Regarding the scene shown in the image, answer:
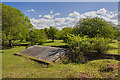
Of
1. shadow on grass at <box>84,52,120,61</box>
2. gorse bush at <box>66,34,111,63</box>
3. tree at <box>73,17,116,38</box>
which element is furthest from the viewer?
tree at <box>73,17,116,38</box>

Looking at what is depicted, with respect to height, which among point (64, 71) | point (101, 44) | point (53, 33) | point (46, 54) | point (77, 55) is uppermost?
point (53, 33)

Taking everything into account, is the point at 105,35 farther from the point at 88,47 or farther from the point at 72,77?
the point at 72,77

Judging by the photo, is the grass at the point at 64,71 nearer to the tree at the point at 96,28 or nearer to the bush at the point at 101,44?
the bush at the point at 101,44

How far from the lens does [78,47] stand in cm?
971

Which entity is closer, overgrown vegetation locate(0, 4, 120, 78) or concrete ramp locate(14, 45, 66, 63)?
overgrown vegetation locate(0, 4, 120, 78)

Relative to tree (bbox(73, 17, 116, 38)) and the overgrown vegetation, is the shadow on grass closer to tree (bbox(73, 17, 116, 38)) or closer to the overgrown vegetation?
the overgrown vegetation

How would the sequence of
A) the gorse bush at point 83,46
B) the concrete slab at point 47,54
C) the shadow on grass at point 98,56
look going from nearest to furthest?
the gorse bush at point 83,46
the concrete slab at point 47,54
the shadow on grass at point 98,56

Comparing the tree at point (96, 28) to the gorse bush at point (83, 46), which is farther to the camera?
the tree at point (96, 28)

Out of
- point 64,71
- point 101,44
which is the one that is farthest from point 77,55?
point 64,71

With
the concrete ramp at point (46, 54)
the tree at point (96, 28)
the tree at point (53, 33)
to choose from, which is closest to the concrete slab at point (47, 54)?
the concrete ramp at point (46, 54)

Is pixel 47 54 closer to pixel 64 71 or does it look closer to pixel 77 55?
pixel 77 55

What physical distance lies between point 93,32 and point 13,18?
1715cm

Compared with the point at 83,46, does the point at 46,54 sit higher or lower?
lower

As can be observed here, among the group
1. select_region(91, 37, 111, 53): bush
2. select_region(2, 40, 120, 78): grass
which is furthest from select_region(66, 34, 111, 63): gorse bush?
select_region(2, 40, 120, 78): grass
